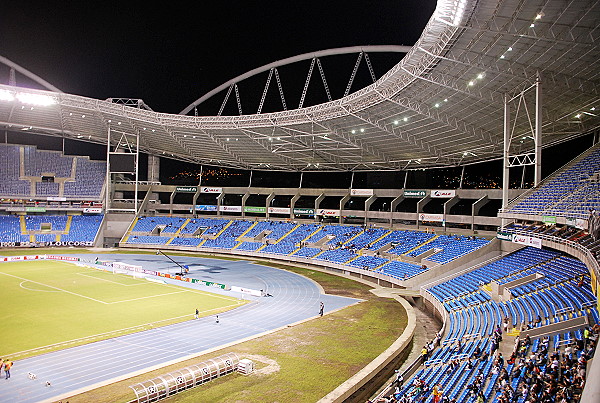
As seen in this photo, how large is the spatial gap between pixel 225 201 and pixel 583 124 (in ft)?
168

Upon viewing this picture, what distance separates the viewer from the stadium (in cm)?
1766

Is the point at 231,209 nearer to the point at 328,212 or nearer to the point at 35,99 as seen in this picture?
the point at 328,212

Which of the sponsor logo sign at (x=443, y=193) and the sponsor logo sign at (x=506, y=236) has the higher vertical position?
the sponsor logo sign at (x=443, y=193)

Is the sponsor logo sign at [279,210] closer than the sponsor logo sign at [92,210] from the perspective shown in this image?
Yes

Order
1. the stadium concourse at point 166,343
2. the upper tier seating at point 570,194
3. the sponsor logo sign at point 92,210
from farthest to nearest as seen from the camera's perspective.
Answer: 1. the sponsor logo sign at point 92,210
2. the upper tier seating at point 570,194
3. the stadium concourse at point 166,343

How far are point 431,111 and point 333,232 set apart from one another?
25669 millimetres

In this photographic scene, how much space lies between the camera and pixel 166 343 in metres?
23.1

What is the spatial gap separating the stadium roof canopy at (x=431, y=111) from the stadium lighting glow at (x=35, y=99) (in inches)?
11.4

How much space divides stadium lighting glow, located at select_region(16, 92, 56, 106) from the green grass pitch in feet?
59.6

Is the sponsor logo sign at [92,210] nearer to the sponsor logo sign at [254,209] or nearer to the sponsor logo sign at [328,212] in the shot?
the sponsor logo sign at [254,209]

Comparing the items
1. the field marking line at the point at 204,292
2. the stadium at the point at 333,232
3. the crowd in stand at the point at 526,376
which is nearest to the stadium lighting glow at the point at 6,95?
the stadium at the point at 333,232

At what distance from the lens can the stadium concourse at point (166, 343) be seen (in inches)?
694

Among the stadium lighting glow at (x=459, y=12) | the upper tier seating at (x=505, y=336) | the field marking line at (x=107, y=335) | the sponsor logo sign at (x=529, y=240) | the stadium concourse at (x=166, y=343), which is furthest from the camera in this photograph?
the sponsor logo sign at (x=529, y=240)

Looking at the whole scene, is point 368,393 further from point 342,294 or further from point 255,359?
point 342,294
